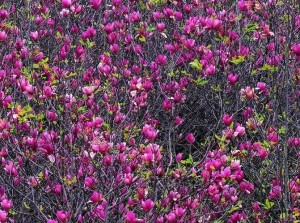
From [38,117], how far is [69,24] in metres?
1.74

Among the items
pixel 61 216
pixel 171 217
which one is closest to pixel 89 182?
pixel 61 216

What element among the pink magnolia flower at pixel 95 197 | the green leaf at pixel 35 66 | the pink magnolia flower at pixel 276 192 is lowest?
the pink magnolia flower at pixel 276 192

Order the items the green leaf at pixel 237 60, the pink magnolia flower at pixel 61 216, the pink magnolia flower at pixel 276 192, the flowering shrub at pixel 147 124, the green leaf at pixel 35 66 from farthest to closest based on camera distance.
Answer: the green leaf at pixel 35 66
the green leaf at pixel 237 60
the pink magnolia flower at pixel 276 192
the flowering shrub at pixel 147 124
the pink magnolia flower at pixel 61 216

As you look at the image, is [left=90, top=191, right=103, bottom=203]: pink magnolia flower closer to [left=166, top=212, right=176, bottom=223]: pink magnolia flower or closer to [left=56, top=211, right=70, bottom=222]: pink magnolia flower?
[left=56, top=211, right=70, bottom=222]: pink magnolia flower

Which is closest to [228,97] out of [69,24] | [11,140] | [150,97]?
[150,97]

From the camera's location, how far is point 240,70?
429 cm

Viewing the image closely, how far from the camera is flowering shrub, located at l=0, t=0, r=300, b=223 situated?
2.92 metres

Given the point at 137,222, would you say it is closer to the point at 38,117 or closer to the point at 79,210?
the point at 79,210

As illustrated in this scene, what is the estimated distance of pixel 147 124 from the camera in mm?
3441

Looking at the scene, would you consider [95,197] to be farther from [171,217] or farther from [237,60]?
[237,60]

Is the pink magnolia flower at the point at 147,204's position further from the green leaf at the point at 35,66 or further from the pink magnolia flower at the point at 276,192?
the green leaf at the point at 35,66

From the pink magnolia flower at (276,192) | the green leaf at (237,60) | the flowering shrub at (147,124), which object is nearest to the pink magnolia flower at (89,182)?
the flowering shrub at (147,124)

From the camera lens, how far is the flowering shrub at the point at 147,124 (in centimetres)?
292

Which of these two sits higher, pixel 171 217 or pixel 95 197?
pixel 95 197
